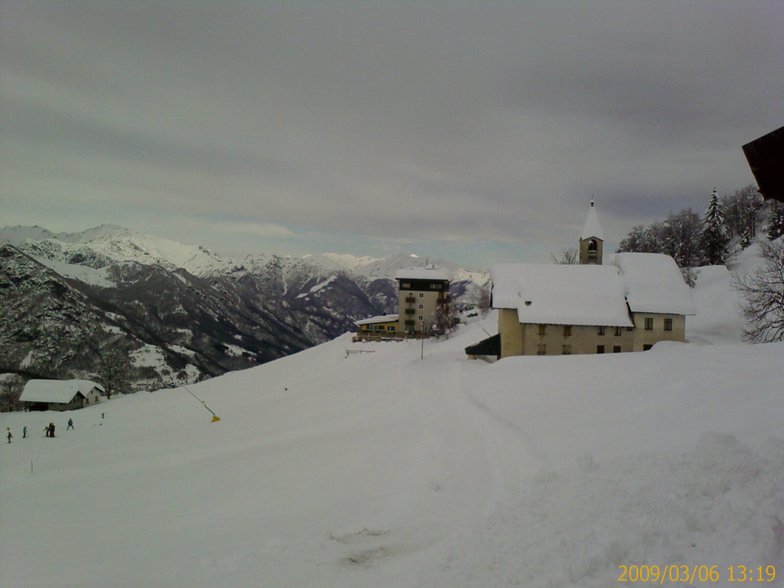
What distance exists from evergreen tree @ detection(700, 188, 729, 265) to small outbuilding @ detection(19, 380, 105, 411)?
123448 millimetres

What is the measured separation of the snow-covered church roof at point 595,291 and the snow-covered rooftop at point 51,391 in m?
86.6

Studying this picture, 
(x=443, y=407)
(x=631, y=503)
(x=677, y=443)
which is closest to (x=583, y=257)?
(x=443, y=407)

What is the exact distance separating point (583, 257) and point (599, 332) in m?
20.1

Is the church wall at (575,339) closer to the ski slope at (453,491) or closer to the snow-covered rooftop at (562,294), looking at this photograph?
the snow-covered rooftop at (562,294)

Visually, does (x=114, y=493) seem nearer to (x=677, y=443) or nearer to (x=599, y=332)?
(x=677, y=443)

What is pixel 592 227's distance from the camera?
2320 inches

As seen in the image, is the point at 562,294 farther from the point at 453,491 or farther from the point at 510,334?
the point at 453,491

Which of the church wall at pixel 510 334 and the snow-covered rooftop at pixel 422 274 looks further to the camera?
the snow-covered rooftop at pixel 422 274

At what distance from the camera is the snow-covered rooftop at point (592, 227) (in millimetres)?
58938

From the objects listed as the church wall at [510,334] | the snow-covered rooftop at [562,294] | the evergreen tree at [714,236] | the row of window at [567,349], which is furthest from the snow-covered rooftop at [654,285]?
the evergreen tree at [714,236]

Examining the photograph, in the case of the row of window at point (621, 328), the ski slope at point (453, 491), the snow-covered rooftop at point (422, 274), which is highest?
the snow-covered rooftop at point (422, 274)

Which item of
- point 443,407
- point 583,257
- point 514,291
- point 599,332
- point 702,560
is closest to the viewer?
point 702,560

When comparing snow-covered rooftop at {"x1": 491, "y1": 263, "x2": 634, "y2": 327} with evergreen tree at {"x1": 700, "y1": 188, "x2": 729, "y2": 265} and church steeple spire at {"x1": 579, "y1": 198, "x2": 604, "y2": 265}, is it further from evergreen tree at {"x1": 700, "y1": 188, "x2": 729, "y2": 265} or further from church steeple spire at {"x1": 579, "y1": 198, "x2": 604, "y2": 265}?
evergreen tree at {"x1": 700, "y1": 188, "x2": 729, "y2": 265}

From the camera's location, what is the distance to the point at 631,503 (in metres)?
8.39
